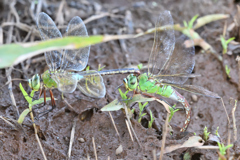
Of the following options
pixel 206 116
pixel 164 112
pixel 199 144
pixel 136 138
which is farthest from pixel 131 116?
pixel 206 116

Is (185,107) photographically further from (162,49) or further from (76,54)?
(76,54)

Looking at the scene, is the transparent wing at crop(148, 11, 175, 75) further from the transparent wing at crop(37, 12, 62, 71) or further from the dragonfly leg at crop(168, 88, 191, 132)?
the transparent wing at crop(37, 12, 62, 71)

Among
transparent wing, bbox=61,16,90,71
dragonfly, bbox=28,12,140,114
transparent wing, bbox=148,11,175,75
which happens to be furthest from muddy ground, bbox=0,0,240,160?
transparent wing, bbox=148,11,175,75

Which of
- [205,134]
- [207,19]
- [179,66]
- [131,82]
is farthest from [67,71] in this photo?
[207,19]

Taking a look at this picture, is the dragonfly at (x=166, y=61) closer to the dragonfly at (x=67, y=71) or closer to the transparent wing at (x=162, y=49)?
the transparent wing at (x=162, y=49)

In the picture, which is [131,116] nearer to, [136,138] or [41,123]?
[136,138]

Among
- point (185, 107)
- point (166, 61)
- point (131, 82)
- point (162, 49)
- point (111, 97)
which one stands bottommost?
point (185, 107)
